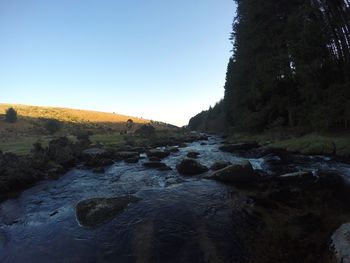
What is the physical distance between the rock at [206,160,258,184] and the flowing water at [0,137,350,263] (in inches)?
28.9

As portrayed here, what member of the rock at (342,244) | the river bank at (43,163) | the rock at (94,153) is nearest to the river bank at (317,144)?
the rock at (342,244)

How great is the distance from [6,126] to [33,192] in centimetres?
5724

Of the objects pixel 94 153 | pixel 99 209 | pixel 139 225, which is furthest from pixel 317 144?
pixel 94 153

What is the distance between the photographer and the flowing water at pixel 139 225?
817cm

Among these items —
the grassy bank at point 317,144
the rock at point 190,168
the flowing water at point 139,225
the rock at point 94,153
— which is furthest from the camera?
the rock at point 94,153

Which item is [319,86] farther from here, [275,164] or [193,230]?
[193,230]

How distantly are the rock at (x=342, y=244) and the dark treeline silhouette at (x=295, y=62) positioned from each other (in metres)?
16.9

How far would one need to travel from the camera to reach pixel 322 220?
31.2 ft

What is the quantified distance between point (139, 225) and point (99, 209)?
88.3 inches

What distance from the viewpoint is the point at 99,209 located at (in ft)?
37.4

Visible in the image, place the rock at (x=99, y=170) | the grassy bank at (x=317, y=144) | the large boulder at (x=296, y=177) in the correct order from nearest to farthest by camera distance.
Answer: the large boulder at (x=296, y=177) → the rock at (x=99, y=170) → the grassy bank at (x=317, y=144)

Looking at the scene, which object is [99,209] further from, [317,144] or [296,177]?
[317,144]

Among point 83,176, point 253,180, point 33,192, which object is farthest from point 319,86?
point 33,192

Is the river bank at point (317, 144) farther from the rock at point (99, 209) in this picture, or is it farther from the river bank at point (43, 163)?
the rock at point (99, 209)
